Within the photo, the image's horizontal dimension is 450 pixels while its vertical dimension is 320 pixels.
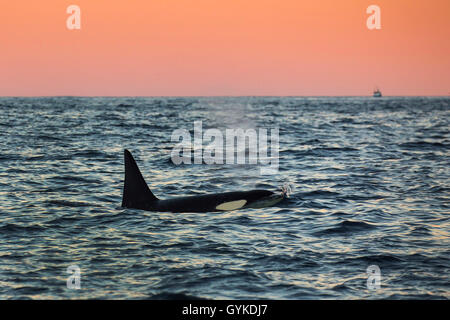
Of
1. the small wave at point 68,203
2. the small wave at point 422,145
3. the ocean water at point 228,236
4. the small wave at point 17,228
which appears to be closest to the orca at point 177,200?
the ocean water at point 228,236

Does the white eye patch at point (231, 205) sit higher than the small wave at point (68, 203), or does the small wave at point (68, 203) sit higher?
the white eye patch at point (231, 205)

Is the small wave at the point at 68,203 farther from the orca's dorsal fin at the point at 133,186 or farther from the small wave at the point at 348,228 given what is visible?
the small wave at the point at 348,228

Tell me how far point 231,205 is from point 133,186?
2251 mm

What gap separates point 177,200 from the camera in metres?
12.5

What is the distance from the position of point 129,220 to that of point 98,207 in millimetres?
1829

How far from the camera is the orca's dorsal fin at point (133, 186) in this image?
1235 centimetres

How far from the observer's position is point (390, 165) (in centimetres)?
2189

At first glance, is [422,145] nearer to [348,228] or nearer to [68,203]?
[348,228]

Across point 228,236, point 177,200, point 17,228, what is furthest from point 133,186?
point 228,236

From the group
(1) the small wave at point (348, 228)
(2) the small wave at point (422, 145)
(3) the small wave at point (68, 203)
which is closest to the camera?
(1) the small wave at point (348, 228)

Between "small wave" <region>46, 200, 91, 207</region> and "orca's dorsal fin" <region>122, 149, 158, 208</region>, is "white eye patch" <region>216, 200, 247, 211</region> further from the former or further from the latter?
"small wave" <region>46, 200, 91, 207</region>

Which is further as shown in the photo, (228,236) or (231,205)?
(231,205)
